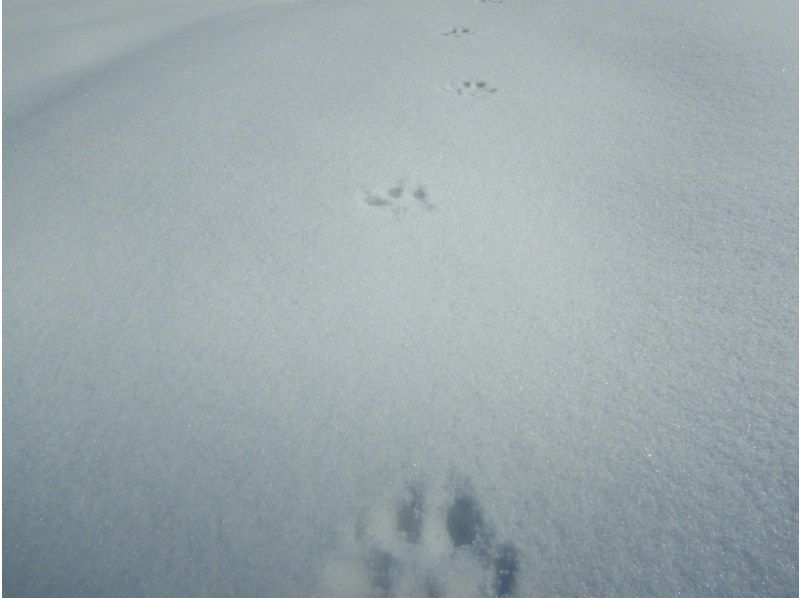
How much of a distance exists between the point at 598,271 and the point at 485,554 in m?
0.63

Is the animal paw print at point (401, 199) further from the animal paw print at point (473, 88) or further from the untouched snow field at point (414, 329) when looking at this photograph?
the animal paw print at point (473, 88)

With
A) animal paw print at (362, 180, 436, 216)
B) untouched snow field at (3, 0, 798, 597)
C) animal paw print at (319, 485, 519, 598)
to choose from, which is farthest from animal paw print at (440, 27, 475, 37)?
animal paw print at (319, 485, 519, 598)

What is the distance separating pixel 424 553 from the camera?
2.38 feet

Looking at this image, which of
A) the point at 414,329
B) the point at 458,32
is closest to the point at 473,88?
the point at 458,32

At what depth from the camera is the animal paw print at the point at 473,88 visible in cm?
147

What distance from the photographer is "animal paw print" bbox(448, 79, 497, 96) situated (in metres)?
1.47

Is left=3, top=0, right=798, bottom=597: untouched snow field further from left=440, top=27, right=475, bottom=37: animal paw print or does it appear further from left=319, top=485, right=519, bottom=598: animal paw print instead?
left=440, top=27, right=475, bottom=37: animal paw print

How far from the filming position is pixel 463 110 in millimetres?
1409

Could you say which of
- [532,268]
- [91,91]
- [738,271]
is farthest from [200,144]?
[738,271]

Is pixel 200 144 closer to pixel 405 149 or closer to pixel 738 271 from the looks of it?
pixel 405 149

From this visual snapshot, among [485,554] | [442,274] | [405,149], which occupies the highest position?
[405,149]

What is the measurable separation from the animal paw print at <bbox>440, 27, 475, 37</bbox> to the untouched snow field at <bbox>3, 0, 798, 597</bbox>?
0.29 metres

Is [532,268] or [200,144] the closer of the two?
[532,268]

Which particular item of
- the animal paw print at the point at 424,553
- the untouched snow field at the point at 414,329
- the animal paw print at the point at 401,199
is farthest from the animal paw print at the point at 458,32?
the animal paw print at the point at 424,553
